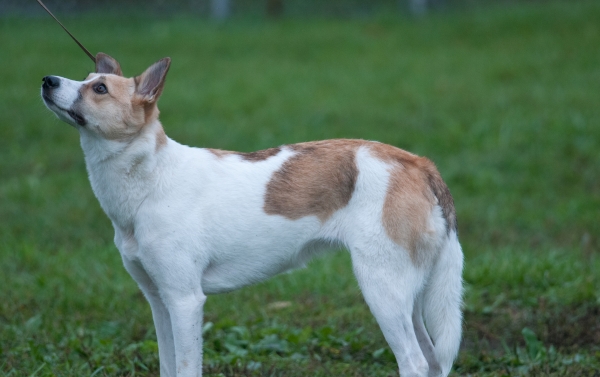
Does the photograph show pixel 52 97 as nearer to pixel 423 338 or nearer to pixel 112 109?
pixel 112 109

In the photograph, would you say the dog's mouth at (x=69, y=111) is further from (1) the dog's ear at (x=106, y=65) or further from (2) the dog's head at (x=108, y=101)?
(1) the dog's ear at (x=106, y=65)

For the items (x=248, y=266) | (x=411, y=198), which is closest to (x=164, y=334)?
(x=248, y=266)

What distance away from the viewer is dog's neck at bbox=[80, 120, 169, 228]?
3650 millimetres

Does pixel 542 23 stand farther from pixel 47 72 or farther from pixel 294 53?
pixel 47 72

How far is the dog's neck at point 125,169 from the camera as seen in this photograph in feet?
12.0

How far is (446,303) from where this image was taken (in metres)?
3.77

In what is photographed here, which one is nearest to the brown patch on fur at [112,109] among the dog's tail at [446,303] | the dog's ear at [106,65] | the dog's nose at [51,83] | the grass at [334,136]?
the dog's nose at [51,83]

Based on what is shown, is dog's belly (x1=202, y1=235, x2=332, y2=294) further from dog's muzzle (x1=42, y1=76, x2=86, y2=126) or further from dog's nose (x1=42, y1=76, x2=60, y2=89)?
dog's nose (x1=42, y1=76, x2=60, y2=89)

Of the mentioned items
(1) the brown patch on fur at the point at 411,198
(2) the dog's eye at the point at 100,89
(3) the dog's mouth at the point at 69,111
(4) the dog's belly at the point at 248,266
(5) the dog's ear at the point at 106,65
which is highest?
(5) the dog's ear at the point at 106,65

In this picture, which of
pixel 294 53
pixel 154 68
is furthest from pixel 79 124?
pixel 294 53

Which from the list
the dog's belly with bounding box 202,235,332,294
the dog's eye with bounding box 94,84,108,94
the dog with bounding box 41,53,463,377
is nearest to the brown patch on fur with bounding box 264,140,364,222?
the dog with bounding box 41,53,463,377

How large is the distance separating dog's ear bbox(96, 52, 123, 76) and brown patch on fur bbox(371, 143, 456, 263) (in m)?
1.36

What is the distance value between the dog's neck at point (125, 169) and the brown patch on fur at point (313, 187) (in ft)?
1.90

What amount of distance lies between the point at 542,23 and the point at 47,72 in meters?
8.39
